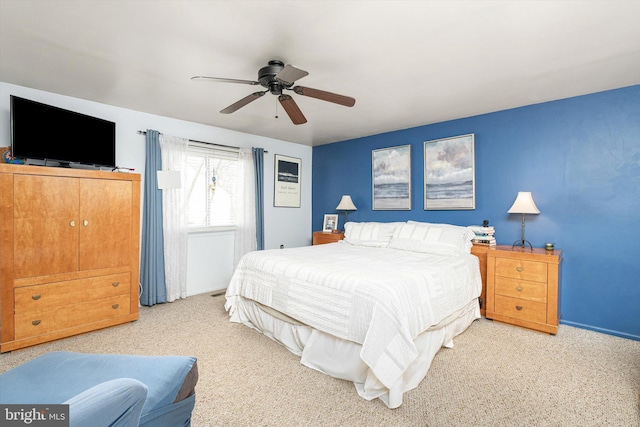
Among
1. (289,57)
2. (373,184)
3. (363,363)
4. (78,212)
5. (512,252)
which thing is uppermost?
(289,57)

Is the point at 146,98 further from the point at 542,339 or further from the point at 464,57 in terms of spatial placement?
the point at 542,339

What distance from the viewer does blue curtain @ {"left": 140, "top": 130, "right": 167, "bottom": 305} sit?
372 cm

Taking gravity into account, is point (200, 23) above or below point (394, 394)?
above

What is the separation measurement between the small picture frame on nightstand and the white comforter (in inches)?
79.5

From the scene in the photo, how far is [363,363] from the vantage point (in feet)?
6.63

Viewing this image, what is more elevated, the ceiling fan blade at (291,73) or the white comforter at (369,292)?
the ceiling fan blade at (291,73)

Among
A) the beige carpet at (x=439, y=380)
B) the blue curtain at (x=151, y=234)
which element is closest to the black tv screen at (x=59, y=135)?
the blue curtain at (x=151, y=234)

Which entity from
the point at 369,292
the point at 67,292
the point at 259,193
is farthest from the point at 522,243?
the point at 67,292

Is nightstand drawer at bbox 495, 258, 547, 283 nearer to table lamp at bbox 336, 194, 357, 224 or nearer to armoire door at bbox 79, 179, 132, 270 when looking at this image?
table lamp at bbox 336, 194, 357, 224

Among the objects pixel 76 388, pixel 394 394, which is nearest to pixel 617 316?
pixel 394 394

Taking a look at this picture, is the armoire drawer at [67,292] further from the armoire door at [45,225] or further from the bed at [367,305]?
the bed at [367,305]

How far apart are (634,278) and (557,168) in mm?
1243

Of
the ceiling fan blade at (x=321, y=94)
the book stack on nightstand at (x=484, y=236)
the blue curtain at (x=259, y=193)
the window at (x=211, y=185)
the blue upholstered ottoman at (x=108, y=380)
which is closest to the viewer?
the blue upholstered ottoman at (x=108, y=380)

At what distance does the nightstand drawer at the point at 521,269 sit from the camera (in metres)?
2.94
